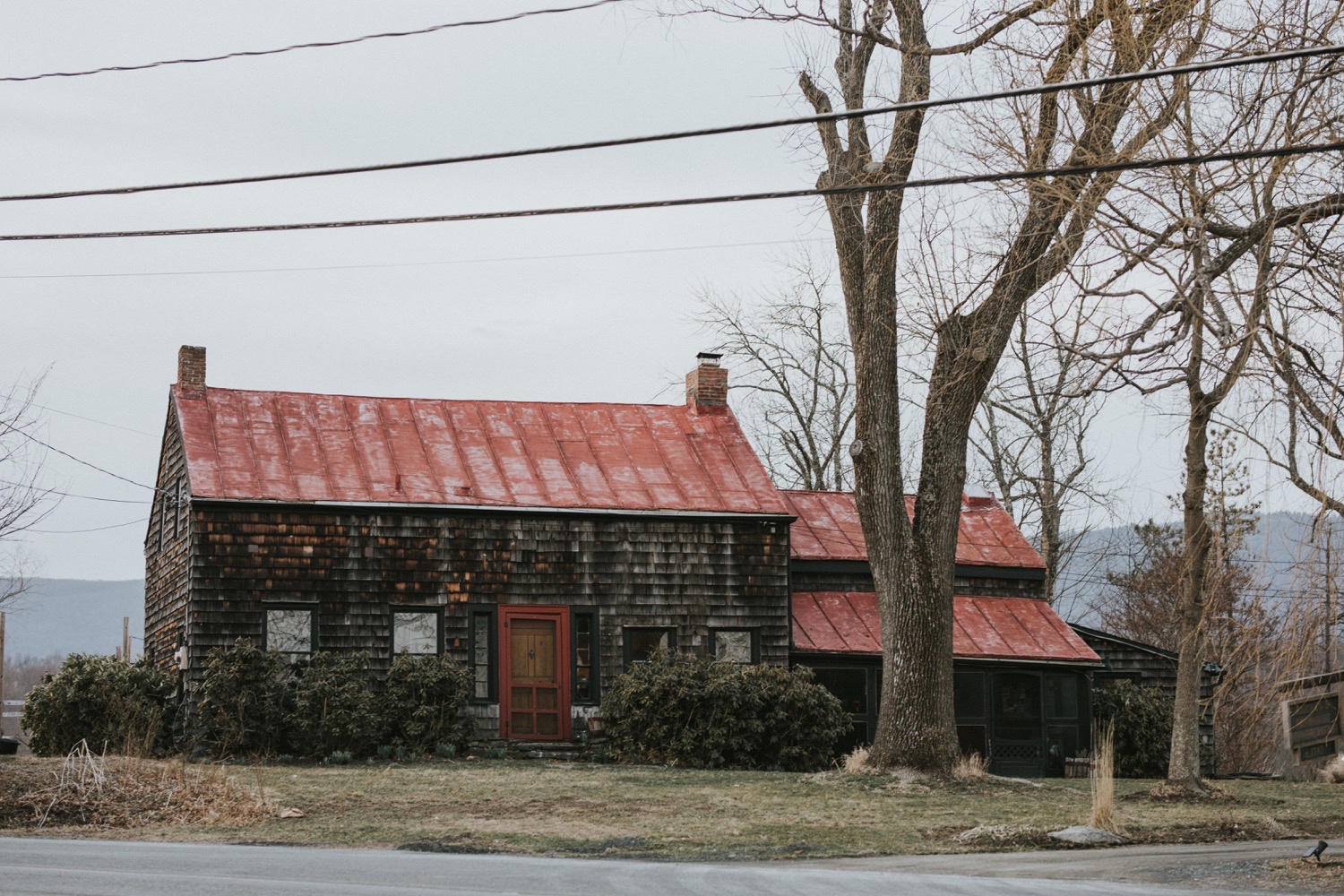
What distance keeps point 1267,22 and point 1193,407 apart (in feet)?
16.9

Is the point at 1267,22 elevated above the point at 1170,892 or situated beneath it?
elevated above

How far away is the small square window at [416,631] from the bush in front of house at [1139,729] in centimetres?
1144

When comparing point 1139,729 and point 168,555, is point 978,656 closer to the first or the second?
point 1139,729

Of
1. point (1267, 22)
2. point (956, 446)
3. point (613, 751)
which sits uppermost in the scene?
point (1267, 22)

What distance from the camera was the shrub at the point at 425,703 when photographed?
2217cm

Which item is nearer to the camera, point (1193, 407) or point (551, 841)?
point (551, 841)

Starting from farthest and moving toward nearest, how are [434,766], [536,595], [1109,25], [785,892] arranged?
[536,595], [434,766], [1109,25], [785,892]

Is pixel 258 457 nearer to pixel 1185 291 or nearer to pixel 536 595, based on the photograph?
pixel 536 595

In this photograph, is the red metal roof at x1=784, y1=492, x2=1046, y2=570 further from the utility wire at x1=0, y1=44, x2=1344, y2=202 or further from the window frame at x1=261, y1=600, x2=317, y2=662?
the utility wire at x1=0, y1=44, x2=1344, y2=202

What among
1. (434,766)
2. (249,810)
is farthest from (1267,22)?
(434,766)

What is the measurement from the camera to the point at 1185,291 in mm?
11867

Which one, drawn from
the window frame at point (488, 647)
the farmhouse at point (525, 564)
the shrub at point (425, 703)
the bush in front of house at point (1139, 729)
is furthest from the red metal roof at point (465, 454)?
the bush in front of house at point (1139, 729)

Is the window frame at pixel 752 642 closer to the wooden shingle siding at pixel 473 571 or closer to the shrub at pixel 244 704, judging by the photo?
the wooden shingle siding at pixel 473 571

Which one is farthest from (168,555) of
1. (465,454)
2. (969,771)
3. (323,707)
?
(969,771)
